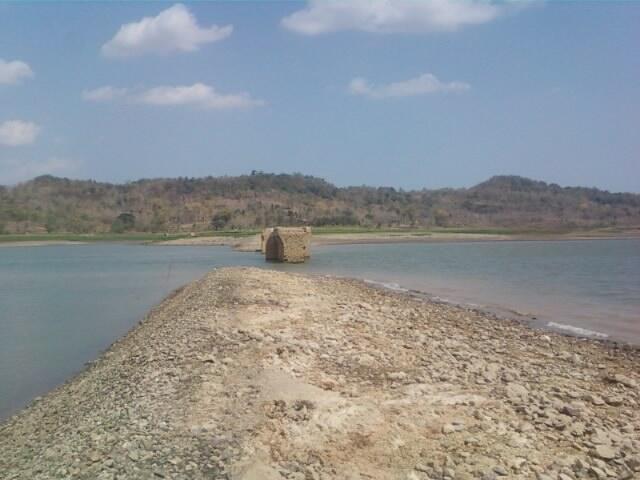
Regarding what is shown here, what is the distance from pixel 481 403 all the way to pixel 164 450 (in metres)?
3.64

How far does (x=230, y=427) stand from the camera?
691 cm

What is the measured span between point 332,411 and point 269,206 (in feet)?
466

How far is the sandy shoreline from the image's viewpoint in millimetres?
6133

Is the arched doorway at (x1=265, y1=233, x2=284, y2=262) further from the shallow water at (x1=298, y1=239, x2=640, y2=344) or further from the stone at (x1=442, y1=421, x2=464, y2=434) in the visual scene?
the stone at (x1=442, y1=421, x2=464, y2=434)

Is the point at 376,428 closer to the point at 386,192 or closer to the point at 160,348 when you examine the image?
the point at 160,348

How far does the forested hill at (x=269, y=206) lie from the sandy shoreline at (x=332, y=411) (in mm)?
108394

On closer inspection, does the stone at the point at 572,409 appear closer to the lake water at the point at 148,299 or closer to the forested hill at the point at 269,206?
the lake water at the point at 148,299

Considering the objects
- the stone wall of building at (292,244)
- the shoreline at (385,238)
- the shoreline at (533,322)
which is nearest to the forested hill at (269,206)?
the shoreline at (385,238)

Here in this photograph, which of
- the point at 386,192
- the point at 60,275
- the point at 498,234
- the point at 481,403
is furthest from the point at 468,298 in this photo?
the point at 386,192

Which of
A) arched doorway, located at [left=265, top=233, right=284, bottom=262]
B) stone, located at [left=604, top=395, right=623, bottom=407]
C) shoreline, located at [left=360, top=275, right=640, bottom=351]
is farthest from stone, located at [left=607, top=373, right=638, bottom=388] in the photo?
arched doorway, located at [left=265, top=233, right=284, bottom=262]

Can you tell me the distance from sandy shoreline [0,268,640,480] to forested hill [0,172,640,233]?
108 meters

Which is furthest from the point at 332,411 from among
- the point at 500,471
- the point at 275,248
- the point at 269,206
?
the point at 269,206

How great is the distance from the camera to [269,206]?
487 ft

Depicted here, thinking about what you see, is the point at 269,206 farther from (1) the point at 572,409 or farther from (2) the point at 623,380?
(1) the point at 572,409
